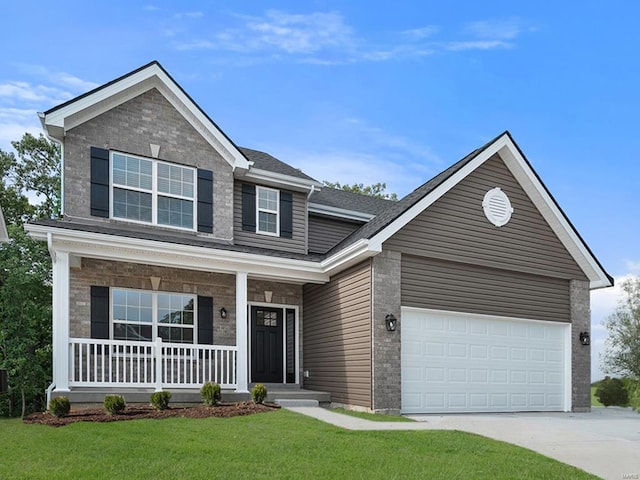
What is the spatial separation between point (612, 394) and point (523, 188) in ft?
30.1

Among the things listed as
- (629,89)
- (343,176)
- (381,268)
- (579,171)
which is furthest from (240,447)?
(343,176)

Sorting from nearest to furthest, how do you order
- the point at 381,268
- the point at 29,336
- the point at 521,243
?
the point at 381,268
the point at 521,243
the point at 29,336

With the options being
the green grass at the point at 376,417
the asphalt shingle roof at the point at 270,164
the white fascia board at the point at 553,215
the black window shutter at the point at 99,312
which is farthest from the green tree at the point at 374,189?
the green grass at the point at 376,417

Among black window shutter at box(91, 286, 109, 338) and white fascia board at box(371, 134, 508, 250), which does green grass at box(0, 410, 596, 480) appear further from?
white fascia board at box(371, 134, 508, 250)

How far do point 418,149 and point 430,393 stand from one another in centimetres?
662

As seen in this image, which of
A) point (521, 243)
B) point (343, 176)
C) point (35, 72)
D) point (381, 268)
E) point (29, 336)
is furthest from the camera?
point (343, 176)

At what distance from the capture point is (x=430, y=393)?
13.3 meters

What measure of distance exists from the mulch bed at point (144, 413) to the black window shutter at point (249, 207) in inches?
209

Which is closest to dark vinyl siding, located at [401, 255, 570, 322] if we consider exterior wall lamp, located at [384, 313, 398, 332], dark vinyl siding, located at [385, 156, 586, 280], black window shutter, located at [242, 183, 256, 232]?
dark vinyl siding, located at [385, 156, 586, 280]

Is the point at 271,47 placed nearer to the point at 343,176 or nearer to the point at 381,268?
the point at 381,268

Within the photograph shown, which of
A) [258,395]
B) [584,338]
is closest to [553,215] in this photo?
[584,338]

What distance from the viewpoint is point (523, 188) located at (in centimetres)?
1537

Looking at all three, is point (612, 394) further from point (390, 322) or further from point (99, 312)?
point (99, 312)

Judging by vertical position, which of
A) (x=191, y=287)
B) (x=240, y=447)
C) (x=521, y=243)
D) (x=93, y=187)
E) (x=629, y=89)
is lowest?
(x=240, y=447)
